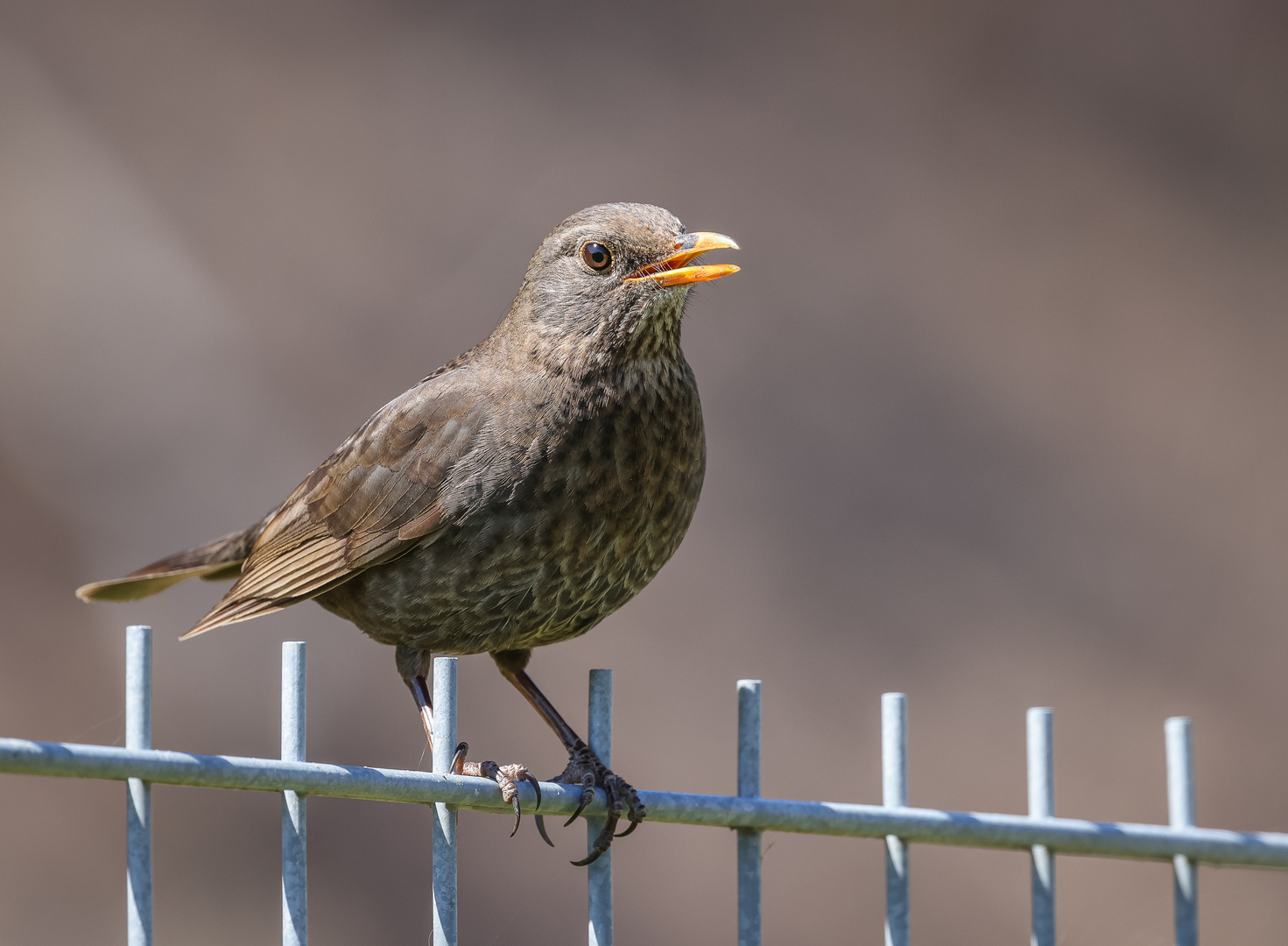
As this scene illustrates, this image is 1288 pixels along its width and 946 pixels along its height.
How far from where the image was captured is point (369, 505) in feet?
11.1

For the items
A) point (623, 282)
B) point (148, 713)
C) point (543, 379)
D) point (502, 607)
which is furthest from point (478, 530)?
point (148, 713)

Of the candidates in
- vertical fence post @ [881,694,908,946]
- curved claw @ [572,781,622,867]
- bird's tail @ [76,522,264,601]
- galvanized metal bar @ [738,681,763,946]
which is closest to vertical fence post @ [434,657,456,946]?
curved claw @ [572,781,622,867]

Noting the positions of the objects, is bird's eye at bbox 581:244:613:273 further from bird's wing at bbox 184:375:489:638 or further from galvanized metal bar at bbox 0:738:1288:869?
galvanized metal bar at bbox 0:738:1288:869

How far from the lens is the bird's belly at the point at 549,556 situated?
307cm

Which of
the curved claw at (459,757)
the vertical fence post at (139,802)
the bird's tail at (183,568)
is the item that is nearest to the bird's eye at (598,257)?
the bird's tail at (183,568)

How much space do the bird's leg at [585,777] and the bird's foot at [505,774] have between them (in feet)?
0.29

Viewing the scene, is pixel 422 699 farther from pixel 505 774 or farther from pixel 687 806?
pixel 687 806

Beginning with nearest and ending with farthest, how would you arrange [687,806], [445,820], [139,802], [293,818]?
[139,802] < [293,818] < [445,820] < [687,806]

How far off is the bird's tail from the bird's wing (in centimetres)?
27

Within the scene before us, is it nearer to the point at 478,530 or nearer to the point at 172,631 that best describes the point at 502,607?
the point at 478,530

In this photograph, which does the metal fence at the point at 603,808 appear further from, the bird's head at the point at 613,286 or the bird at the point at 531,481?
the bird's head at the point at 613,286

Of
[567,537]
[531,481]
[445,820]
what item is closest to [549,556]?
[567,537]

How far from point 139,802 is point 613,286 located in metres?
1.93

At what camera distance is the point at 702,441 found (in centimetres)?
339
